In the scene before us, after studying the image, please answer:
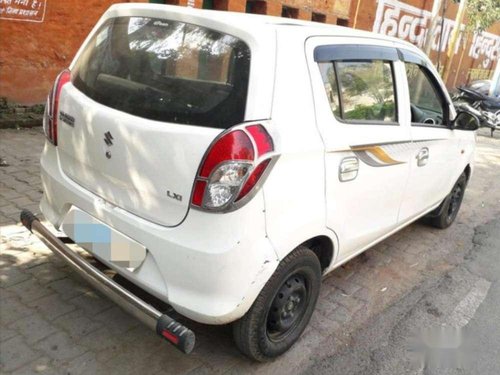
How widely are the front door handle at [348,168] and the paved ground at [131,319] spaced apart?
1.06 meters

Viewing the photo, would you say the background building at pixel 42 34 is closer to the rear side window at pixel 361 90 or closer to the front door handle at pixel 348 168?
the rear side window at pixel 361 90

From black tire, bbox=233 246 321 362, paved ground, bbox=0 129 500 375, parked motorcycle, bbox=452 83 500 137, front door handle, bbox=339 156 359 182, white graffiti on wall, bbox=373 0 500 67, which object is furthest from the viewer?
white graffiti on wall, bbox=373 0 500 67

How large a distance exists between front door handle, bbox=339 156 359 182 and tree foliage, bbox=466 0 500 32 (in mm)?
15238

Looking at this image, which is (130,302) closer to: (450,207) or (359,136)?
(359,136)

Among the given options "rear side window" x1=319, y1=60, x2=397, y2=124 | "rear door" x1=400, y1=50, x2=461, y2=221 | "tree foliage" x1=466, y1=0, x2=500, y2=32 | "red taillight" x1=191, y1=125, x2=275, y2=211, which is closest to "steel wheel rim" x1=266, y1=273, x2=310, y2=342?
"red taillight" x1=191, y1=125, x2=275, y2=211

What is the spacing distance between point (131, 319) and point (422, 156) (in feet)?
7.97

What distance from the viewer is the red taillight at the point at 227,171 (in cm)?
205

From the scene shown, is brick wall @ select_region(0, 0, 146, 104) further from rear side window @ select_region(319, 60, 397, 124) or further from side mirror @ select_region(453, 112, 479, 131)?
side mirror @ select_region(453, 112, 479, 131)

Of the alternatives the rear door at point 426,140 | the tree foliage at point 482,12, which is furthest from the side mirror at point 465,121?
the tree foliage at point 482,12

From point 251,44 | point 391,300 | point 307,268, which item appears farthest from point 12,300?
point 391,300

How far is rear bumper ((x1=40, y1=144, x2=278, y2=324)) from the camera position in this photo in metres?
2.09

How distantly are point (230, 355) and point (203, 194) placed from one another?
3.70 ft

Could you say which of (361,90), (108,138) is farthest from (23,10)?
(361,90)

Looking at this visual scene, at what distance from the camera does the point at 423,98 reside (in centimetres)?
394
